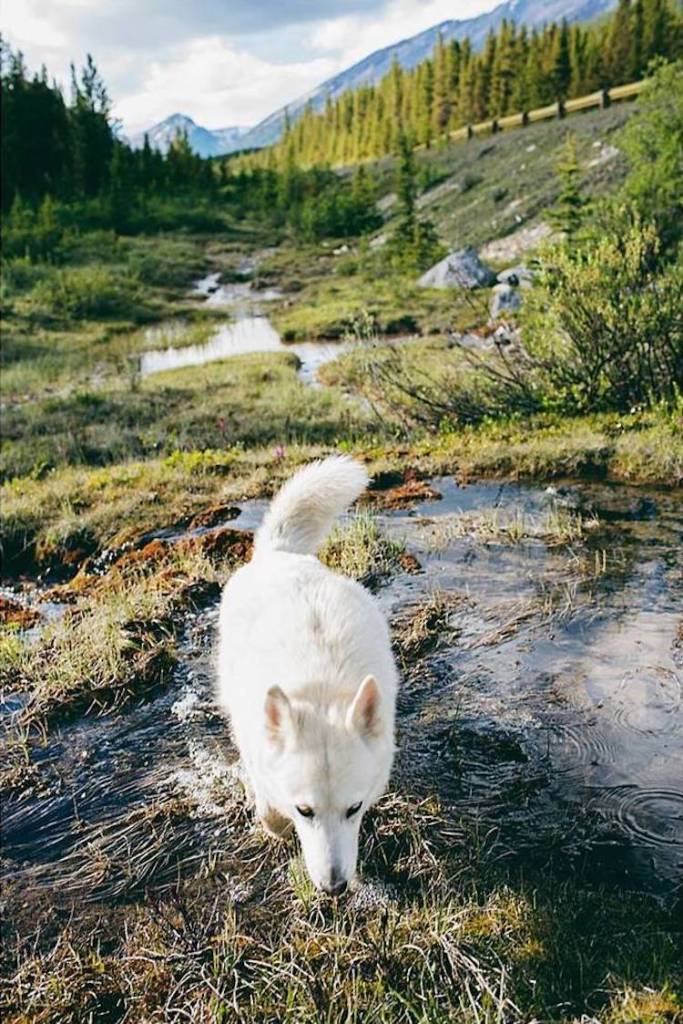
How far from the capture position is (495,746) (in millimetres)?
4273

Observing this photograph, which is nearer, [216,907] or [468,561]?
[216,907]

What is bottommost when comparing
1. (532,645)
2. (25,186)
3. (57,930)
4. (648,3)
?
(57,930)

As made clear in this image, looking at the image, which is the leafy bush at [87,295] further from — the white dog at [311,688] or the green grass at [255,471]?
the white dog at [311,688]

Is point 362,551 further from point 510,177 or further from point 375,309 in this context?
point 510,177

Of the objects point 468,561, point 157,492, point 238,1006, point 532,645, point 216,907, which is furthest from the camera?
point 157,492

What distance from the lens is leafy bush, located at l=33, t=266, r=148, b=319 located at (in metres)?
25.2

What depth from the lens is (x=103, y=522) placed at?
8.20 meters

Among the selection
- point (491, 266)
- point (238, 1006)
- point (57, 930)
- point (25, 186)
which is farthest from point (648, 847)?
point (25, 186)

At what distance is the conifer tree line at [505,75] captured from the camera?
50.4 meters

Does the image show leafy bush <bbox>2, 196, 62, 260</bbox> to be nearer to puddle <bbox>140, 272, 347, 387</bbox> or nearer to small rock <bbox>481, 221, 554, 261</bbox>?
puddle <bbox>140, 272, 347, 387</bbox>

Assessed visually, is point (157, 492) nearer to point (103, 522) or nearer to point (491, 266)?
point (103, 522)

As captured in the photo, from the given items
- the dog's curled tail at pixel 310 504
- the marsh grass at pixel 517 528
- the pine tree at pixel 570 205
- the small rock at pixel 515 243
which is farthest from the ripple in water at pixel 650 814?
the small rock at pixel 515 243

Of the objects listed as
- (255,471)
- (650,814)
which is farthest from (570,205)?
(650,814)

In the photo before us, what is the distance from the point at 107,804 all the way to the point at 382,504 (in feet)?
14.4
